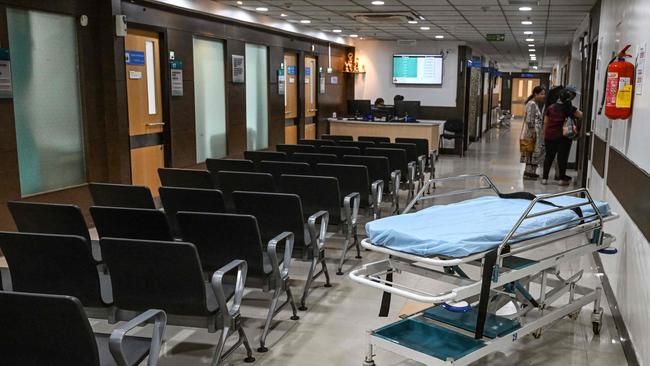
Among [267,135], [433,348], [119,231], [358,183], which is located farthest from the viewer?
[267,135]

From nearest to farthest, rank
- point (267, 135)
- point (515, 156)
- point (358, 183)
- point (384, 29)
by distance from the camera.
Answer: point (358, 183) → point (267, 135) → point (384, 29) → point (515, 156)

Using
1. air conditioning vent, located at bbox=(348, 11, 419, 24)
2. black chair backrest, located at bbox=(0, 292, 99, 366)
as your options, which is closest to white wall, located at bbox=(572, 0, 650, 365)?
black chair backrest, located at bbox=(0, 292, 99, 366)

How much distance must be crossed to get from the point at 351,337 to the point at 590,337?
1.46 m

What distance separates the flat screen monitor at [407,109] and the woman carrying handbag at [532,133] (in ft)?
8.89

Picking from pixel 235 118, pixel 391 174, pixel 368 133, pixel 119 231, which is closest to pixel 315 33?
pixel 368 133

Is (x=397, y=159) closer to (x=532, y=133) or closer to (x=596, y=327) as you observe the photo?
(x=596, y=327)

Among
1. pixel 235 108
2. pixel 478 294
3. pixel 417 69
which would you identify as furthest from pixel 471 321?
pixel 417 69

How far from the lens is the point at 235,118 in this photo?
9.38m

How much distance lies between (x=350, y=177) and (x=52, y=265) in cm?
295

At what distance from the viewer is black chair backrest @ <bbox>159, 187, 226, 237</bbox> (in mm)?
3902

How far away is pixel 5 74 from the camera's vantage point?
5.12 m

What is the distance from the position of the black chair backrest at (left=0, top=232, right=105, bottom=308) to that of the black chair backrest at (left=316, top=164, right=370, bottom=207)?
2773 mm

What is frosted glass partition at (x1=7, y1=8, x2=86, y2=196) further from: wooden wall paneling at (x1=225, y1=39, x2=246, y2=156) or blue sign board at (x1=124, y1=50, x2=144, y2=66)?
wooden wall paneling at (x1=225, y1=39, x2=246, y2=156)

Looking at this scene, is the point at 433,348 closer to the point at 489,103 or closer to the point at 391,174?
the point at 391,174
